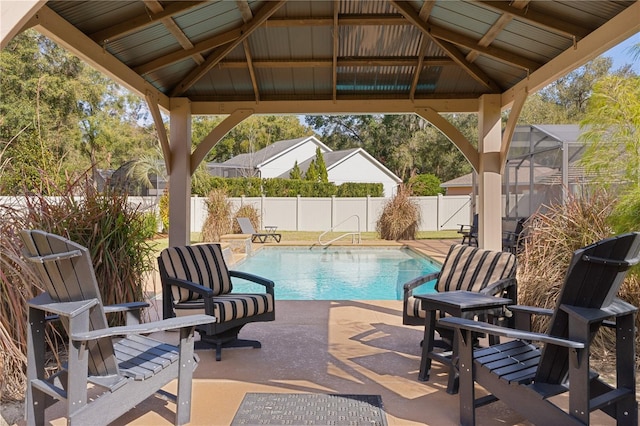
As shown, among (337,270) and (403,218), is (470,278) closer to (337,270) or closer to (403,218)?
(337,270)

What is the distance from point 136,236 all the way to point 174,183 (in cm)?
220

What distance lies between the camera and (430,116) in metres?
6.88

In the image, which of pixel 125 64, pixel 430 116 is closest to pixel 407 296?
pixel 430 116

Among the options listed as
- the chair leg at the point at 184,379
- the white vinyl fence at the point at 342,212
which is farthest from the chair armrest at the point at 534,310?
the white vinyl fence at the point at 342,212

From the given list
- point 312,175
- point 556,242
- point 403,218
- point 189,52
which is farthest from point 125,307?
point 312,175

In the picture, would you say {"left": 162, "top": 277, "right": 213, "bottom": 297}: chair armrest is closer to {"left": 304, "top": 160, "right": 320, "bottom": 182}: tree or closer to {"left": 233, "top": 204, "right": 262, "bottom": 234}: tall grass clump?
{"left": 233, "top": 204, "right": 262, "bottom": 234}: tall grass clump

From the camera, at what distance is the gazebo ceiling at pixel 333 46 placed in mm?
4465

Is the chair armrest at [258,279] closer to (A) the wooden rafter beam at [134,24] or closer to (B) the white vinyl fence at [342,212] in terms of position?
(A) the wooden rafter beam at [134,24]

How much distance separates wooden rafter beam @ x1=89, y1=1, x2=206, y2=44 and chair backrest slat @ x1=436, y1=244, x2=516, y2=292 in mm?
3442

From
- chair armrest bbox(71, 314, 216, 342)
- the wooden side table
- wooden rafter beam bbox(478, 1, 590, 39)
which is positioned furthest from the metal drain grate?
wooden rafter beam bbox(478, 1, 590, 39)

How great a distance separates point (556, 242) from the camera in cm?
489

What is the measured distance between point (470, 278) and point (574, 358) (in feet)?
6.98

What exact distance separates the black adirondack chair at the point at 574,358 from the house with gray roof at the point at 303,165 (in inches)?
913

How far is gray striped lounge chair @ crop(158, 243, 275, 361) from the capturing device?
4230 millimetres
